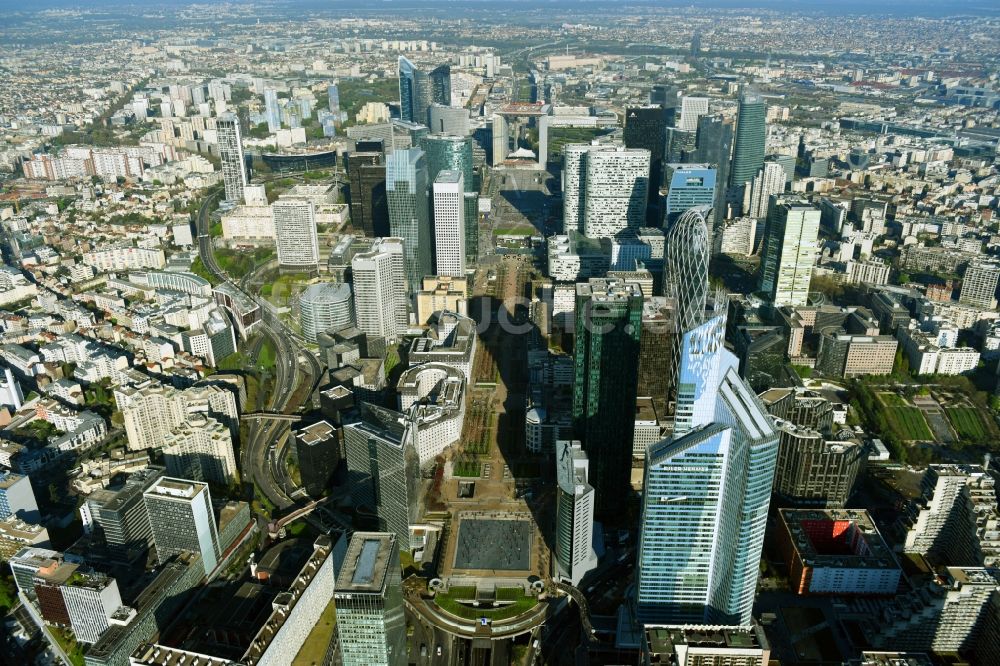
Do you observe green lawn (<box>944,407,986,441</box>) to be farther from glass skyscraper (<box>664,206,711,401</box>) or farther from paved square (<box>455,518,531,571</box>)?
paved square (<box>455,518,531,571</box>)

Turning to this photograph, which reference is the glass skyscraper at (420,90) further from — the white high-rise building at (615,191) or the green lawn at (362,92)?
the white high-rise building at (615,191)

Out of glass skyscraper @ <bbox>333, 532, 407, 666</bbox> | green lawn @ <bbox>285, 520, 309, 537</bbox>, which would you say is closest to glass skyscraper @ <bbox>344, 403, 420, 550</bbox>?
green lawn @ <bbox>285, 520, 309, 537</bbox>

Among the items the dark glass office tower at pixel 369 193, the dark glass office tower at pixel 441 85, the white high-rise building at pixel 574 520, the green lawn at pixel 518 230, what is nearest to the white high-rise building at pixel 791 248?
the green lawn at pixel 518 230

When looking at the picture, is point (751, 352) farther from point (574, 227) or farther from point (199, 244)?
point (199, 244)

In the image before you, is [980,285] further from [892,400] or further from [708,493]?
[708,493]

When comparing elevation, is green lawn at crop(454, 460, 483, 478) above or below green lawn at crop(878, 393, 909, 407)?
below

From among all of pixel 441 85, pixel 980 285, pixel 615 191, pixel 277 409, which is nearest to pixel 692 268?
pixel 277 409
